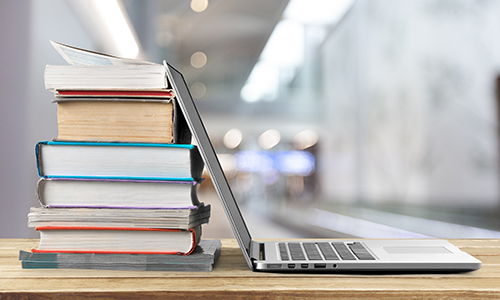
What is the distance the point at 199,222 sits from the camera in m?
0.57

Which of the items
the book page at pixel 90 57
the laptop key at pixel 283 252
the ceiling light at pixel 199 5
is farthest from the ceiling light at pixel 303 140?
the book page at pixel 90 57

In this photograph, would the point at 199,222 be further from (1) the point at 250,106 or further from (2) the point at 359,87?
(1) the point at 250,106

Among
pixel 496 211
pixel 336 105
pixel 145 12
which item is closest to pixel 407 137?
pixel 496 211

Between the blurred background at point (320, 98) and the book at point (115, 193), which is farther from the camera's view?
the blurred background at point (320, 98)

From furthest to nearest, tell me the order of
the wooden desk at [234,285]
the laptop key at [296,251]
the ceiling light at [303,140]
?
the ceiling light at [303,140], the laptop key at [296,251], the wooden desk at [234,285]

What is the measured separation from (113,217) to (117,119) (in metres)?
0.14

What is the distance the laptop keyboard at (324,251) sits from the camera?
517 mm

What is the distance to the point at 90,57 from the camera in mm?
555

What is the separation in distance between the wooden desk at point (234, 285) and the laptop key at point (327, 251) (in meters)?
0.04

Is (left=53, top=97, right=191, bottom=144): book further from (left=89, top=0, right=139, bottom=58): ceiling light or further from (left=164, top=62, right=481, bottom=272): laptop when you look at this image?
(left=89, top=0, right=139, bottom=58): ceiling light

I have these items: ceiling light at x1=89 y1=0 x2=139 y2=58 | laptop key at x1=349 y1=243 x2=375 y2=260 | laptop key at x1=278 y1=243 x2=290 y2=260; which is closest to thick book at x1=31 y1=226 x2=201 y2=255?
laptop key at x1=278 y1=243 x2=290 y2=260

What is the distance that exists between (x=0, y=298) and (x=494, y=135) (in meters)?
5.30

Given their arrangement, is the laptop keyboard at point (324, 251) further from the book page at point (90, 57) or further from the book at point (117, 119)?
the book page at point (90, 57)

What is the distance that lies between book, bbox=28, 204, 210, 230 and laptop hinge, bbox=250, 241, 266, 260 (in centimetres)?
10
